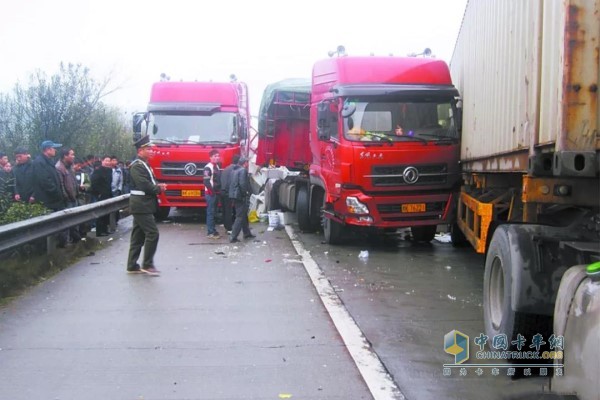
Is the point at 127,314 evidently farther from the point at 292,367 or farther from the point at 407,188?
the point at 407,188

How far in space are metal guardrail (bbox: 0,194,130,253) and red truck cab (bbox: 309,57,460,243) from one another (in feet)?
15.0

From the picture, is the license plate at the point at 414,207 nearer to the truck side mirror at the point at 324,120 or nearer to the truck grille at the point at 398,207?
the truck grille at the point at 398,207

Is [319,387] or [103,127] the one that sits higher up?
[103,127]

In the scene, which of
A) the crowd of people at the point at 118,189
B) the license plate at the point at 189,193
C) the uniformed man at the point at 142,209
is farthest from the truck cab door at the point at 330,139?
the license plate at the point at 189,193

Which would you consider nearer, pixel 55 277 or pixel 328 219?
pixel 55 277

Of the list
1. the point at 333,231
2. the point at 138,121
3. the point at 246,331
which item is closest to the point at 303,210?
the point at 333,231

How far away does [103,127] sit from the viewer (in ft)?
106

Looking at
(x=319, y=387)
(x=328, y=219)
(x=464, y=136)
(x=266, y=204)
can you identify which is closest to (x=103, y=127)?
(x=266, y=204)

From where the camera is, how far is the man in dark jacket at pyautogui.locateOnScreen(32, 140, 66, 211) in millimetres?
10562

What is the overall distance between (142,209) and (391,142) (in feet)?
14.3

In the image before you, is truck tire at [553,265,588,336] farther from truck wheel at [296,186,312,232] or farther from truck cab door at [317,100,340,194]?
truck wheel at [296,186,312,232]

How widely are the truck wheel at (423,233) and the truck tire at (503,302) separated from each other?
6.75 metres

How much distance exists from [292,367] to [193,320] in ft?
5.99

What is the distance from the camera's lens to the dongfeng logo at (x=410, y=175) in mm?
10977
